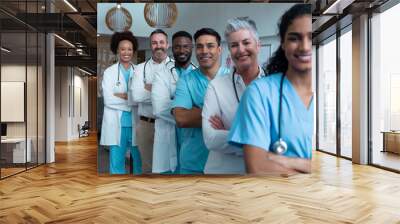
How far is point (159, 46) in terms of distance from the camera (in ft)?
18.0

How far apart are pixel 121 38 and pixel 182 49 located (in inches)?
34.2

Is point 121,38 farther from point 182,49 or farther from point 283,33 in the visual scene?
point 283,33

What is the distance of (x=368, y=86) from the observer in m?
8.55

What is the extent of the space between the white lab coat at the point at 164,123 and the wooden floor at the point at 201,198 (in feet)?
1.42

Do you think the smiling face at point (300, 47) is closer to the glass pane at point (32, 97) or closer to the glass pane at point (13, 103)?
the glass pane at point (13, 103)

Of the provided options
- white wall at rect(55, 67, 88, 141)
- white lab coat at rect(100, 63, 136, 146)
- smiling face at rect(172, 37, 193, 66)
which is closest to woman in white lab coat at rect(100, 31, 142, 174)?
white lab coat at rect(100, 63, 136, 146)

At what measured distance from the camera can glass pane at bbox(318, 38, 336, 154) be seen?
10586mm

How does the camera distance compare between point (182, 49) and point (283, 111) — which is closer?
point (283, 111)

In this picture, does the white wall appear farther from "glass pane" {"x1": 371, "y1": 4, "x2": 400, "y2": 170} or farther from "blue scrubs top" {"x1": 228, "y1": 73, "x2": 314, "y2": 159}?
"blue scrubs top" {"x1": 228, "y1": 73, "x2": 314, "y2": 159}

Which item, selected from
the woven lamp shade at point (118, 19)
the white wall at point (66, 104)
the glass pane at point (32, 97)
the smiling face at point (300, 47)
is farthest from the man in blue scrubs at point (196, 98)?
the white wall at point (66, 104)

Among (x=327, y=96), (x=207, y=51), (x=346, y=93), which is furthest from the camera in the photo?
(x=327, y=96)

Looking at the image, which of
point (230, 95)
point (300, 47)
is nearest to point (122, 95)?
point (230, 95)

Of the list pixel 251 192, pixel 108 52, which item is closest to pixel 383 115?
pixel 251 192

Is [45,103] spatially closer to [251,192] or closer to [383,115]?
[251,192]
